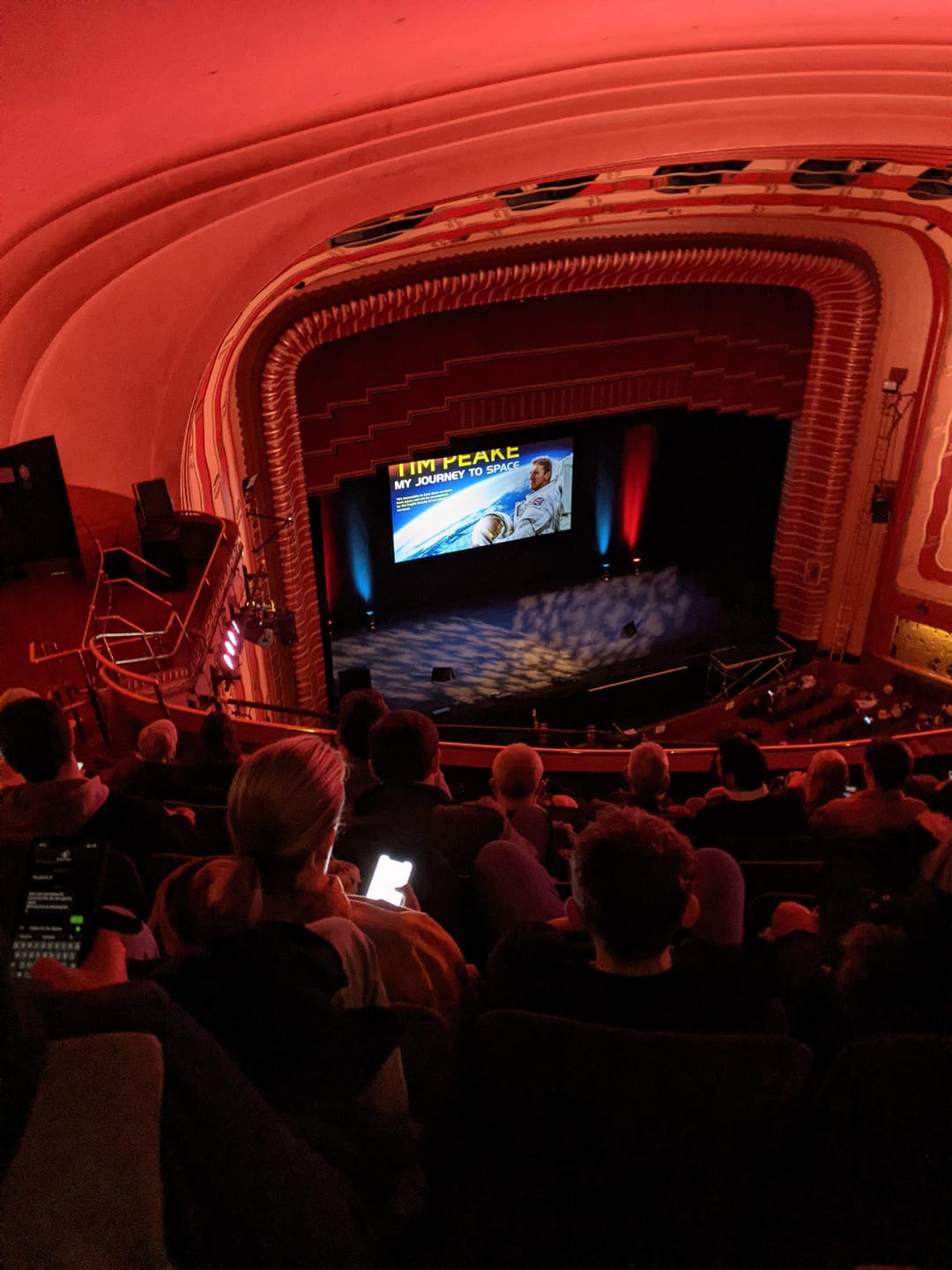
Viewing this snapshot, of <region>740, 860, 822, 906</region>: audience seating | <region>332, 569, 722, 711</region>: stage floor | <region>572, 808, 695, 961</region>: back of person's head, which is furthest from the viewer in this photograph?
<region>332, 569, 722, 711</region>: stage floor

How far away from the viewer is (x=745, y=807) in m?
2.96

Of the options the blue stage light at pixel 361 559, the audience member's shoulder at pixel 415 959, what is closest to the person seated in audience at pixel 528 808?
the audience member's shoulder at pixel 415 959

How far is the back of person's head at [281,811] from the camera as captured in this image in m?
1.41

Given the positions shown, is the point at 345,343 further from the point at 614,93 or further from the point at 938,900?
the point at 938,900

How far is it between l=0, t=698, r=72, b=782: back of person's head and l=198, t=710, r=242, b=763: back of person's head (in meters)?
1.02

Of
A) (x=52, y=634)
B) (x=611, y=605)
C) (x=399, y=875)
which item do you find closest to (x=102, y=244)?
(x=52, y=634)

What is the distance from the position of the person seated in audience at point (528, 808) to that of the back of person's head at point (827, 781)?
1041 millimetres

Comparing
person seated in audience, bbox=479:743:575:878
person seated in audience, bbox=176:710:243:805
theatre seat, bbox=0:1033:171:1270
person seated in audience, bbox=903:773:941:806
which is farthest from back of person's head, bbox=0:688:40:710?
person seated in audience, bbox=903:773:941:806

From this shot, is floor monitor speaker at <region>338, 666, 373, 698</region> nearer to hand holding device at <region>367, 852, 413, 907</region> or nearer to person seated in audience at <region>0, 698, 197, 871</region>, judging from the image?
person seated in audience at <region>0, 698, 197, 871</region>

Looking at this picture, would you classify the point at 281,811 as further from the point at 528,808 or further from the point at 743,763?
the point at 743,763

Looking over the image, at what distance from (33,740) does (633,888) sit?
1.49 m

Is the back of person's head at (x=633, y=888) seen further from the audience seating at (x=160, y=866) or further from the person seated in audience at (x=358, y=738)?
the person seated in audience at (x=358, y=738)

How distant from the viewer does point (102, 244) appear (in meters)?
3.82

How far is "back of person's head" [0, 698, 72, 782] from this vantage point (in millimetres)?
2137
